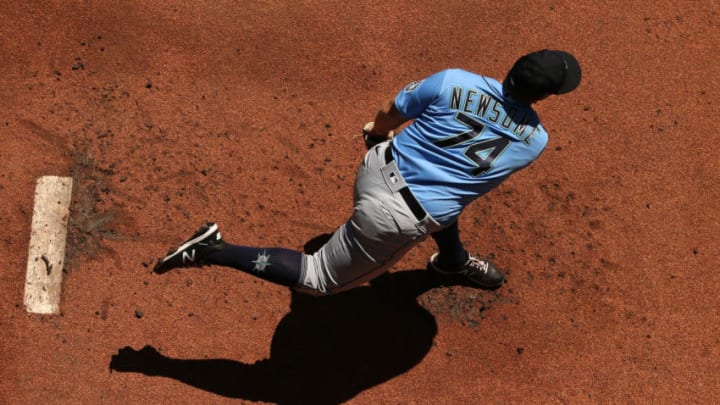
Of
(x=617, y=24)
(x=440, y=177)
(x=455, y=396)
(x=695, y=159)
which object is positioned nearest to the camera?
(x=440, y=177)

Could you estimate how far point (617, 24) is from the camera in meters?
5.24

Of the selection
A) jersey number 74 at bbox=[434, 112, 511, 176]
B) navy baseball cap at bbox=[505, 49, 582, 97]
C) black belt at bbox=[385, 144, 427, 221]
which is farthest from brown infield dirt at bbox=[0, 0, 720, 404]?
navy baseball cap at bbox=[505, 49, 582, 97]

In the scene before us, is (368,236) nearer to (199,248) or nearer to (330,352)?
(199,248)

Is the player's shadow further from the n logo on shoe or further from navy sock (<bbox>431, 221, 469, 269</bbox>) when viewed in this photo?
the n logo on shoe

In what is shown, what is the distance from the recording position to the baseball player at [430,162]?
10.5ft

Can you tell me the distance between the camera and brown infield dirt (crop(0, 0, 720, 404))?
4.34 m

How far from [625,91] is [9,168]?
15.7ft

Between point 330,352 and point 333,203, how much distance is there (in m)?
1.09

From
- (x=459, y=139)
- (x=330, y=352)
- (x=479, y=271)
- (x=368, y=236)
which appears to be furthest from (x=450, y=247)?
(x=330, y=352)

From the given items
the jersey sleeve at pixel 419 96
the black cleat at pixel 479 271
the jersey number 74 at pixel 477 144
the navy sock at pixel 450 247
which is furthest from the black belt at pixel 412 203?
the black cleat at pixel 479 271

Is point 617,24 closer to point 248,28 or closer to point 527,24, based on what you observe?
point 527,24

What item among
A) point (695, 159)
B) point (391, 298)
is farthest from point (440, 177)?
point (695, 159)

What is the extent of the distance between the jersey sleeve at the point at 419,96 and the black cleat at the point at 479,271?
1.38 metres

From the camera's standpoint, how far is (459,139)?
326cm
